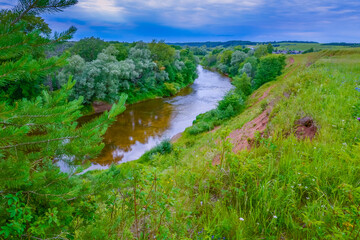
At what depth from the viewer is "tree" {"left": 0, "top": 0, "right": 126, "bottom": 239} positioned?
5.00 ft

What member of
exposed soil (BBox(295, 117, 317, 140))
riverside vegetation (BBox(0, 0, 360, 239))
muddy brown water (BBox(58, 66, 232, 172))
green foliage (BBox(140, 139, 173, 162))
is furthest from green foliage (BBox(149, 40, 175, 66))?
riverside vegetation (BBox(0, 0, 360, 239))

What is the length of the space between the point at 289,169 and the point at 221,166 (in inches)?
40.6

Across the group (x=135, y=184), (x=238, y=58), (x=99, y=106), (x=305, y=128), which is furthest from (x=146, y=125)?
(x=238, y=58)

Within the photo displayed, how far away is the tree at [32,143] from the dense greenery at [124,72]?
47.2 feet

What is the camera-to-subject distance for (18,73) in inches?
60.1

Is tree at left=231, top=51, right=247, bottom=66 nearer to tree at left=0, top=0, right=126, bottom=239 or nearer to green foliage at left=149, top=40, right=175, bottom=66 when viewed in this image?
green foliage at left=149, top=40, right=175, bottom=66

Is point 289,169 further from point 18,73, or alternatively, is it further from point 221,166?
point 18,73

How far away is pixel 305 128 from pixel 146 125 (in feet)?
64.5

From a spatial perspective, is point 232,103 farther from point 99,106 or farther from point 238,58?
point 238,58

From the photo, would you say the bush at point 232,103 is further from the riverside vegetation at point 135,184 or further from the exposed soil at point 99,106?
the riverside vegetation at point 135,184

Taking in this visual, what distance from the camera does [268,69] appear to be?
120 feet

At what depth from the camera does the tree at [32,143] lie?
152cm

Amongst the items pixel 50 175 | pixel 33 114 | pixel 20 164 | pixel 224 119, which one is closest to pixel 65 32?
pixel 33 114

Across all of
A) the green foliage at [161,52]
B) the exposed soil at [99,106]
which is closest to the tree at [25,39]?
the exposed soil at [99,106]
